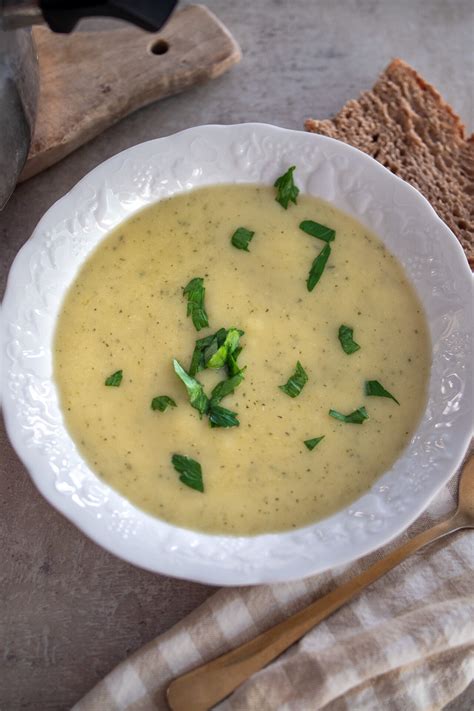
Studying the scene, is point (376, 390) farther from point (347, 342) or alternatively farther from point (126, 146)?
point (126, 146)

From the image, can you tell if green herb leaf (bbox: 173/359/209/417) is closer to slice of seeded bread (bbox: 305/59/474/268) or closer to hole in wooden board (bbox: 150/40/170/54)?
slice of seeded bread (bbox: 305/59/474/268)

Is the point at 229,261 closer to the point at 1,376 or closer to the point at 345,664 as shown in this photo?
the point at 1,376

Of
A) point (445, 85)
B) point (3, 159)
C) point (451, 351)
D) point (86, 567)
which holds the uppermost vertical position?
point (445, 85)

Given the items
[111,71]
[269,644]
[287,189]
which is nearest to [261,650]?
[269,644]

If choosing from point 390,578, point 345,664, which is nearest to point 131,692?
point 345,664

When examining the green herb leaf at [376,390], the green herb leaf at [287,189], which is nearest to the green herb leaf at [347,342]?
the green herb leaf at [376,390]

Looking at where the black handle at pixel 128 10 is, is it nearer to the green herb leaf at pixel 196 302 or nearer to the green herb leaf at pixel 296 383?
the green herb leaf at pixel 196 302

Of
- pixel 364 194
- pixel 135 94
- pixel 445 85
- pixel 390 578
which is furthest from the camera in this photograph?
pixel 445 85

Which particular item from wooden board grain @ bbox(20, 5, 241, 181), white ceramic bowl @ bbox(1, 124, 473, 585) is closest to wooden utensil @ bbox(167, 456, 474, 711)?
white ceramic bowl @ bbox(1, 124, 473, 585)
